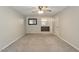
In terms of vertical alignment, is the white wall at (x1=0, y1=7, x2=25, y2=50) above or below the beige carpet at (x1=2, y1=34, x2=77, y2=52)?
above

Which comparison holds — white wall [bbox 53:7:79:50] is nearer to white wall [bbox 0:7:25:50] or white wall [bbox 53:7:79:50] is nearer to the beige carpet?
the beige carpet

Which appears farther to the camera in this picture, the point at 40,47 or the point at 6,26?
the point at 6,26

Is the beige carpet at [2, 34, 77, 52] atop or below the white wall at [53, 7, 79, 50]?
below

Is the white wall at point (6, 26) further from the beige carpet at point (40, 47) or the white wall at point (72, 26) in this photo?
the white wall at point (72, 26)

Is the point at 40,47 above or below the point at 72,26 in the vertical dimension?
below

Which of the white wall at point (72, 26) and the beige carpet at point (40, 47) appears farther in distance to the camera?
the white wall at point (72, 26)

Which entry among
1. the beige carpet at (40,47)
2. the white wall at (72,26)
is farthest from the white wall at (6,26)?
the white wall at (72,26)

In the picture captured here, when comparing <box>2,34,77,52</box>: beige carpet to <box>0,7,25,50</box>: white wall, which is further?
<box>0,7,25,50</box>: white wall

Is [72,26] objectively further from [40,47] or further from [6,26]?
[6,26]

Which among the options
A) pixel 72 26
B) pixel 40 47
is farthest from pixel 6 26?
pixel 72 26

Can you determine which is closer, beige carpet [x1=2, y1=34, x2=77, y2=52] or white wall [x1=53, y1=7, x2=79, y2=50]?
beige carpet [x1=2, y1=34, x2=77, y2=52]

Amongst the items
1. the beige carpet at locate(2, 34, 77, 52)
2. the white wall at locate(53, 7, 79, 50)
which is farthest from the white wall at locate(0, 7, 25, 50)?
the white wall at locate(53, 7, 79, 50)
